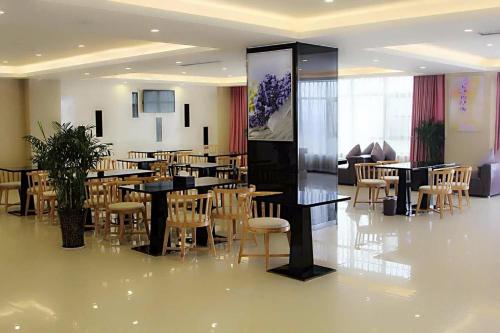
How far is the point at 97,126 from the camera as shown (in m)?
14.3

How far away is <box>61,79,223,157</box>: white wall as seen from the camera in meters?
14.0

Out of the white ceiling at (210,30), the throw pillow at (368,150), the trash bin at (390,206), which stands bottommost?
the trash bin at (390,206)

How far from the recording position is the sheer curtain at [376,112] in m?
14.2

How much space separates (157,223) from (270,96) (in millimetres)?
2500

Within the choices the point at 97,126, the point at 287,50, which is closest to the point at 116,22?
the point at 287,50

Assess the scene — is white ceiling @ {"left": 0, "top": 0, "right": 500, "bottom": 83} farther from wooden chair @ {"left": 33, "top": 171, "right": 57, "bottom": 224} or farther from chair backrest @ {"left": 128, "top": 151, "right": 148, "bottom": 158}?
chair backrest @ {"left": 128, "top": 151, "right": 148, "bottom": 158}

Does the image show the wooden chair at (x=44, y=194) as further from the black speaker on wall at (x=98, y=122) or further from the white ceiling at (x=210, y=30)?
the black speaker on wall at (x=98, y=122)

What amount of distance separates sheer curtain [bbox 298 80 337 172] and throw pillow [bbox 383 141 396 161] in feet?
18.4

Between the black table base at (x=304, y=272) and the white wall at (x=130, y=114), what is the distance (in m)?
9.27

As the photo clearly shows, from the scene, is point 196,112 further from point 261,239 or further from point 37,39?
point 261,239

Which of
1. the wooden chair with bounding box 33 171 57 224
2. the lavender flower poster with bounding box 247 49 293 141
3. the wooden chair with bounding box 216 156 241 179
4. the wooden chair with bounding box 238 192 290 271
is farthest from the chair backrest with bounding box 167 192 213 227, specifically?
the wooden chair with bounding box 216 156 241 179

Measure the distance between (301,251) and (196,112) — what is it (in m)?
11.3

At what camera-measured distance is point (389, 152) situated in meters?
13.7

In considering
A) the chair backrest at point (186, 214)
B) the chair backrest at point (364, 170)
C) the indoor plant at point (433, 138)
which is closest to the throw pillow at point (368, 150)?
the indoor plant at point (433, 138)
